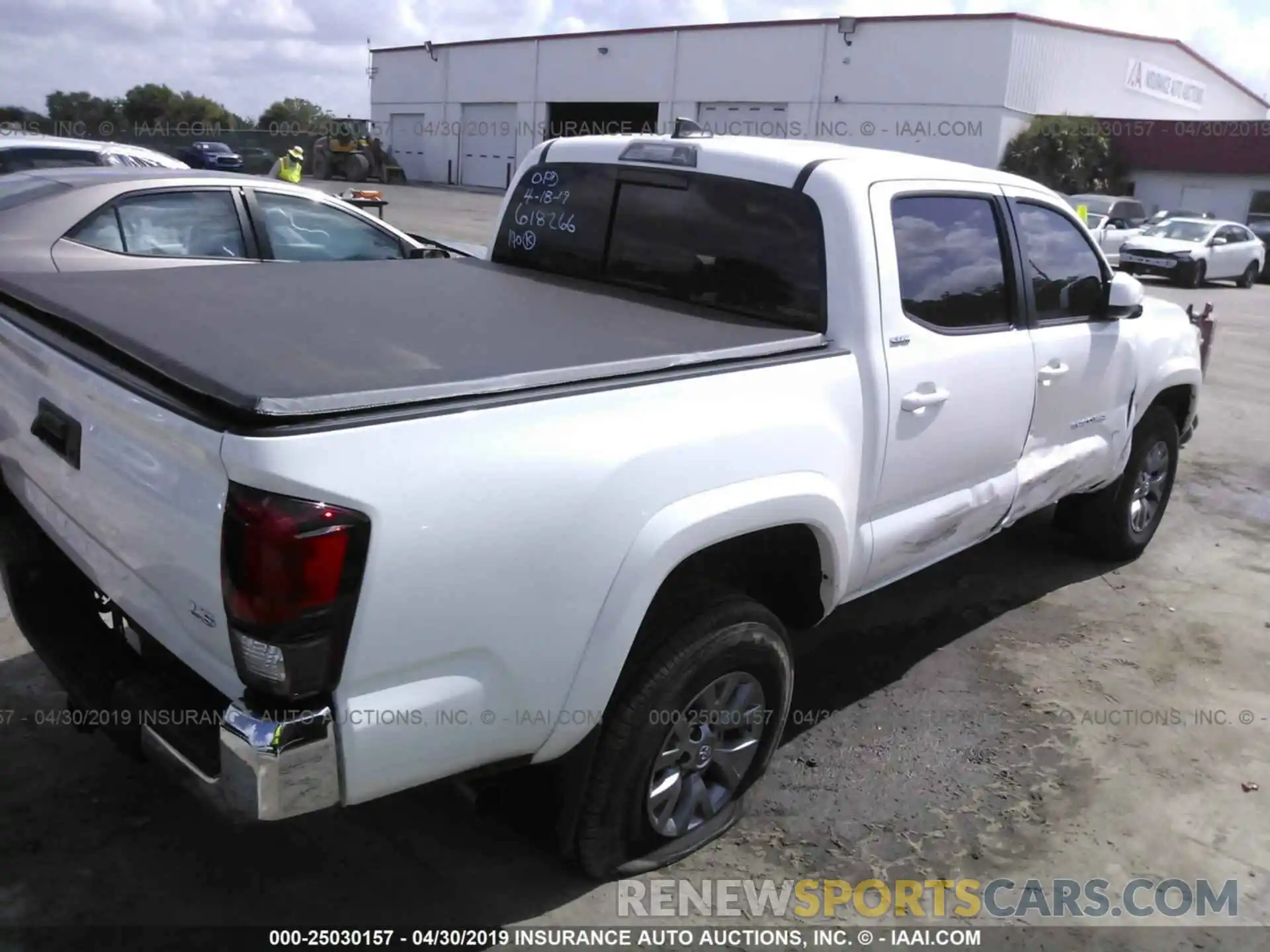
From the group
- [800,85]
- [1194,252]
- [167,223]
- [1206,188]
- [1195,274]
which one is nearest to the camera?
[167,223]

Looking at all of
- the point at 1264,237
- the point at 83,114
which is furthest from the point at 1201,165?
the point at 83,114

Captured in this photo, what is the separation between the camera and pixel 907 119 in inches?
1316

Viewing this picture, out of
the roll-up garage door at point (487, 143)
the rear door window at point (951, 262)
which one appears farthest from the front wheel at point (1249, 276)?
the roll-up garage door at point (487, 143)

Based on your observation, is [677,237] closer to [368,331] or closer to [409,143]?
[368,331]

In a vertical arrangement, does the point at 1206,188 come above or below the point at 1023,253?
above

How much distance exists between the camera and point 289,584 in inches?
81.4

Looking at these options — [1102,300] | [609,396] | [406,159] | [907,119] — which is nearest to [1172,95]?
[907,119]

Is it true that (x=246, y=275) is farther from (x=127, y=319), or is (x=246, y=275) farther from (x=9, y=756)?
(x=9, y=756)

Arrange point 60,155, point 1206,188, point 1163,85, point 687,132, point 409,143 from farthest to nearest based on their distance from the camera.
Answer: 1. point 409,143
2. point 1163,85
3. point 1206,188
4. point 60,155
5. point 687,132

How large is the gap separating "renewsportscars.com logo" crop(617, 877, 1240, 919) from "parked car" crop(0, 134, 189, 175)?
7.49 m

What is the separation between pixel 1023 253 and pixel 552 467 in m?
2.69

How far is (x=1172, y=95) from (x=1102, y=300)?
4420 centimetres

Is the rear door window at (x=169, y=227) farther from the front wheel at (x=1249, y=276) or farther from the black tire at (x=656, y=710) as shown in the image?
the front wheel at (x=1249, y=276)

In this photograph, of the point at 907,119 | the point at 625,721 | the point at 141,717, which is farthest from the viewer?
the point at 907,119
